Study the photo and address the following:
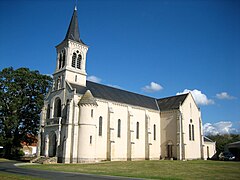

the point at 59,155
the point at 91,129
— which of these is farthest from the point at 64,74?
the point at 59,155

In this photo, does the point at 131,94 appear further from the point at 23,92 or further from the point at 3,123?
the point at 3,123

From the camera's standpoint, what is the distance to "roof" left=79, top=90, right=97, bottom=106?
35278 millimetres

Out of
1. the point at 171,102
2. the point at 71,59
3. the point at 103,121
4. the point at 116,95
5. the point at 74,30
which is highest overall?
the point at 74,30

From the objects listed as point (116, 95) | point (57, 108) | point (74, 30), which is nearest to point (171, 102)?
point (116, 95)

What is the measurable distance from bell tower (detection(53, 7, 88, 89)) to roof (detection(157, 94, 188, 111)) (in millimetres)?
19223

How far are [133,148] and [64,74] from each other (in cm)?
1718

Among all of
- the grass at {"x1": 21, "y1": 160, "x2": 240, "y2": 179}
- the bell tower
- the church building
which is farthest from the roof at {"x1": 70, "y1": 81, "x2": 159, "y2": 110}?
the grass at {"x1": 21, "y1": 160, "x2": 240, "y2": 179}

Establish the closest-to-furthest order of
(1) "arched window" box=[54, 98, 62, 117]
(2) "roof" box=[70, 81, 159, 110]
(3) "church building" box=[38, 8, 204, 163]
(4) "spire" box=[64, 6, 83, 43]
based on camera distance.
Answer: (3) "church building" box=[38, 8, 204, 163] → (1) "arched window" box=[54, 98, 62, 117] → (2) "roof" box=[70, 81, 159, 110] → (4) "spire" box=[64, 6, 83, 43]

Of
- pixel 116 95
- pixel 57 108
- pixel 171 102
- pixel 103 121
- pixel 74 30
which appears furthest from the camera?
pixel 171 102

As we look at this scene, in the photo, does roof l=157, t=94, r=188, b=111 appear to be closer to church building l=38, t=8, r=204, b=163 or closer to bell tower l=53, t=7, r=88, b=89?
church building l=38, t=8, r=204, b=163

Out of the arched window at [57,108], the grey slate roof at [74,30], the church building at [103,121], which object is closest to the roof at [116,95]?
the church building at [103,121]

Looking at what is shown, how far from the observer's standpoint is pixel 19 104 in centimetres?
4294

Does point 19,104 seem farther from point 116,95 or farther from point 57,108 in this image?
point 116,95

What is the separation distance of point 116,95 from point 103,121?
7185 millimetres
